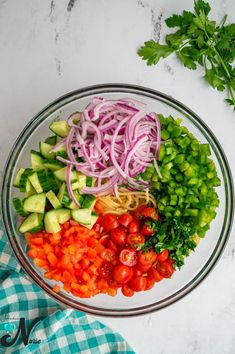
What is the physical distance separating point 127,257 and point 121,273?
81 mm

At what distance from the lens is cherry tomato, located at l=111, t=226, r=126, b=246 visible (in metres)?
2.67

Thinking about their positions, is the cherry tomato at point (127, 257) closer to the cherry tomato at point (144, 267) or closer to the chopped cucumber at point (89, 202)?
the cherry tomato at point (144, 267)

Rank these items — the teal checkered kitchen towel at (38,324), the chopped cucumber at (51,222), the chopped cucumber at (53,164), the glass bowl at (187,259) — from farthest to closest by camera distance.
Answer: the teal checkered kitchen towel at (38,324)
the glass bowl at (187,259)
the chopped cucumber at (53,164)
the chopped cucumber at (51,222)

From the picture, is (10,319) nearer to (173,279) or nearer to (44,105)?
(173,279)

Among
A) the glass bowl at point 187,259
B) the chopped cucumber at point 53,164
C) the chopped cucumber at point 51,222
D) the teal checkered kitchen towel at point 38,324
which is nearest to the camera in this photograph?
the chopped cucumber at point 51,222

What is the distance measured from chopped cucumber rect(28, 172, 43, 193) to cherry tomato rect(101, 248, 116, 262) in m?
0.43

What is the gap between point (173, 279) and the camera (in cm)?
299

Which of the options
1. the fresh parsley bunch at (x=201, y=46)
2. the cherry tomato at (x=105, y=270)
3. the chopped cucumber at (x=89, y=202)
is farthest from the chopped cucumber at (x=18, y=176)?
the fresh parsley bunch at (x=201, y=46)

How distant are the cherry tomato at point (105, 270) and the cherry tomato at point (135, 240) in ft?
0.51

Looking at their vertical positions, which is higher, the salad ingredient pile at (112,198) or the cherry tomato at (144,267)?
the salad ingredient pile at (112,198)

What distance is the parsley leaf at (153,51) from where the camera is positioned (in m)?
2.99

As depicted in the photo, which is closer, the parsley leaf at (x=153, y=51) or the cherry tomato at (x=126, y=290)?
the cherry tomato at (x=126, y=290)

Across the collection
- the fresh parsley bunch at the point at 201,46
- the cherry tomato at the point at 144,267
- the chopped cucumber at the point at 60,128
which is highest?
the fresh parsley bunch at the point at 201,46

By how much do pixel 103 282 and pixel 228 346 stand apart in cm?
100
